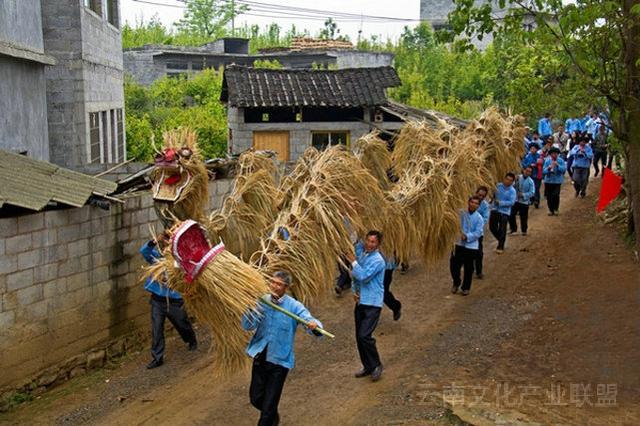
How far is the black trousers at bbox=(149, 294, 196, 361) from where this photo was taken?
27.4 ft

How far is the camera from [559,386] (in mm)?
7535

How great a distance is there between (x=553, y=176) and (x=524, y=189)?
193 cm

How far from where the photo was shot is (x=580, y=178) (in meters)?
17.6

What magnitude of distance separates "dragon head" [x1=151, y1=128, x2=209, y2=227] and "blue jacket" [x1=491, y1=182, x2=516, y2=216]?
256 inches

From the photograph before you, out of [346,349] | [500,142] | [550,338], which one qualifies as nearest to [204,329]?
[346,349]

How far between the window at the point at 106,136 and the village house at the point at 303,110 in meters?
2.65

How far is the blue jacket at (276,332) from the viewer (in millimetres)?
6074

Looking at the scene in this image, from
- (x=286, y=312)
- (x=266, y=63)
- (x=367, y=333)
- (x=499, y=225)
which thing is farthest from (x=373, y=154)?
(x=266, y=63)

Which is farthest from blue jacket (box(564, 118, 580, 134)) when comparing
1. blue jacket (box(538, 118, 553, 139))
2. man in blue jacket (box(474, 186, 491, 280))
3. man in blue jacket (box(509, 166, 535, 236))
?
man in blue jacket (box(474, 186, 491, 280))

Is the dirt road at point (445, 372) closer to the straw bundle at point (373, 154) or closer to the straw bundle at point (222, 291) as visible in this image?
the straw bundle at point (222, 291)

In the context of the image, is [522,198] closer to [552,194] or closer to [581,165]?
[552,194]

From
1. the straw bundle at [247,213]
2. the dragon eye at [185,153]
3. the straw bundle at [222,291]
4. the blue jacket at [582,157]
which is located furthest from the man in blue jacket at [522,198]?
the straw bundle at [222,291]

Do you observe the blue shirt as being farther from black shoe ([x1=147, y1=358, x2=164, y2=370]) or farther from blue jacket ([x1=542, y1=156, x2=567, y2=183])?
black shoe ([x1=147, y1=358, x2=164, y2=370])

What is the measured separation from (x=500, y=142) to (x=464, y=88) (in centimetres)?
1864
